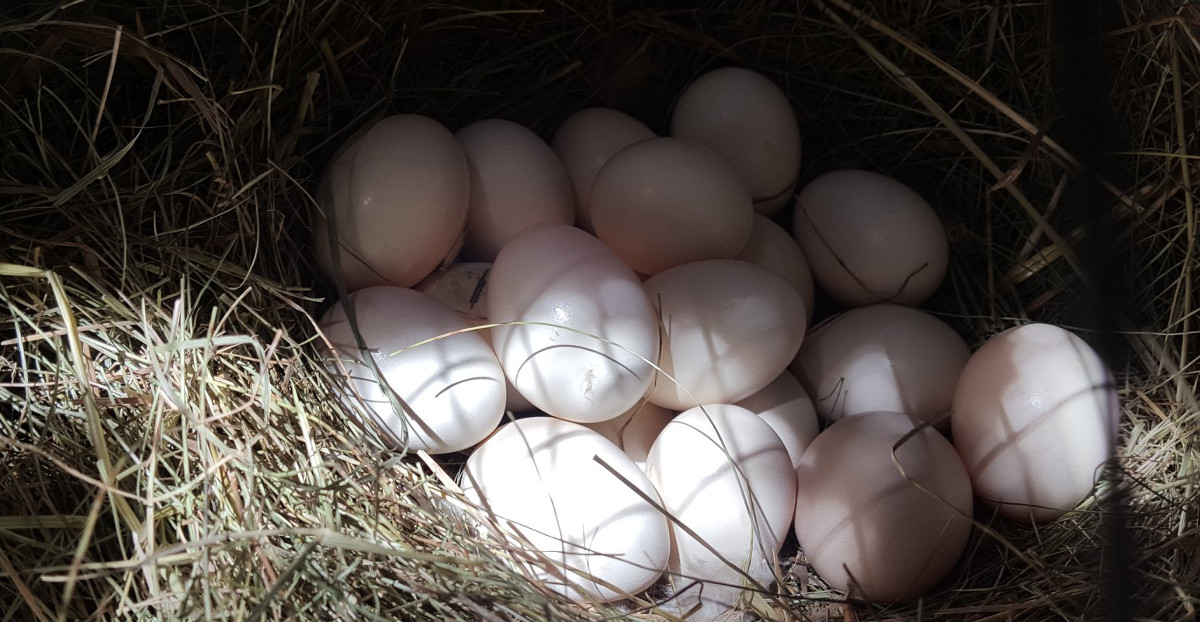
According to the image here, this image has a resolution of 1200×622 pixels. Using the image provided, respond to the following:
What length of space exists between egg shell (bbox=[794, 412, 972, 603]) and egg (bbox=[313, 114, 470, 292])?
1.52 feet

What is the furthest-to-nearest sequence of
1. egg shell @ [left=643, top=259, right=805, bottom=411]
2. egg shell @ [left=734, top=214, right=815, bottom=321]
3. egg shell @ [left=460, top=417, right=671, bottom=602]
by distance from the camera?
egg shell @ [left=734, top=214, right=815, bottom=321]
egg shell @ [left=643, top=259, right=805, bottom=411]
egg shell @ [left=460, top=417, right=671, bottom=602]

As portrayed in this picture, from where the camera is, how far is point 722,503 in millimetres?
840

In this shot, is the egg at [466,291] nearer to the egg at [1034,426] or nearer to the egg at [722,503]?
the egg at [722,503]

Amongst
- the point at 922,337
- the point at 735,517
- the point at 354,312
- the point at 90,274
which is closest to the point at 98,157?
the point at 90,274

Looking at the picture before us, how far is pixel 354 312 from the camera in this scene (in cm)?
89

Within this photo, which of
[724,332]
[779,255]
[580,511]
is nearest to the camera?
[580,511]

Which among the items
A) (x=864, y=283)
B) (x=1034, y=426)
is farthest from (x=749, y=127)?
(x=1034, y=426)

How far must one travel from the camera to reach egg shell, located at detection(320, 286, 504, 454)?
0.86 metres

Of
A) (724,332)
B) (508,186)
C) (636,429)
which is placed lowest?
(636,429)

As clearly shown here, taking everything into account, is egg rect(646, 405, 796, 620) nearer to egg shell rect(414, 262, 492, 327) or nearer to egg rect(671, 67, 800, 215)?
egg shell rect(414, 262, 492, 327)

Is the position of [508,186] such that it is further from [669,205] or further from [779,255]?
[779,255]

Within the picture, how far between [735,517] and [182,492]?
47cm

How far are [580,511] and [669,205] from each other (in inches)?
13.7

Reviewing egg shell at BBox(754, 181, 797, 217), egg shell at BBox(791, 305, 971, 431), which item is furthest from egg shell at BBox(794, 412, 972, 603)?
egg shell at BBox(754, 181, 797, 217)
